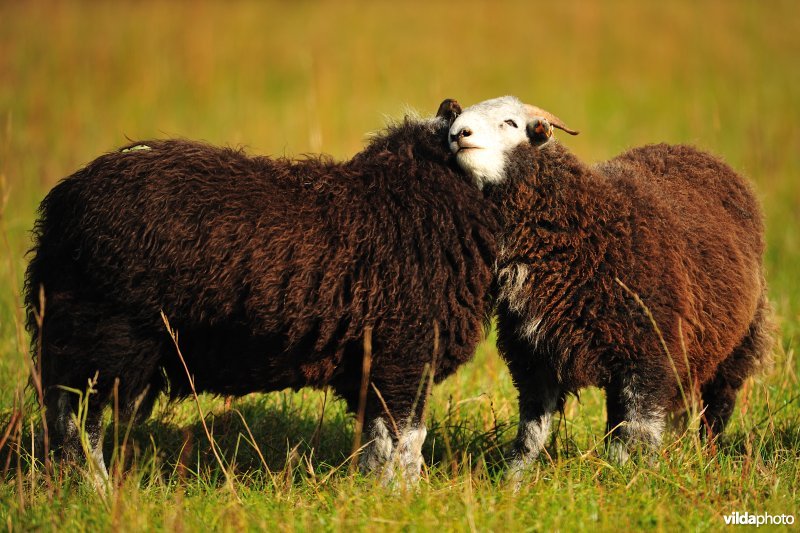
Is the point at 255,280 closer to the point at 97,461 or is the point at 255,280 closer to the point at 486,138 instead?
the point at 97,461

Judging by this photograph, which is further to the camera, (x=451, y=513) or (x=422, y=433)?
(x=422, y=433)

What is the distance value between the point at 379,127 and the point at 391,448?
22.3ft

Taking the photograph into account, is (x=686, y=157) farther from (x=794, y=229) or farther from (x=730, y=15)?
(x=730, y=15)

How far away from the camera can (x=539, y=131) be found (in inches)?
207

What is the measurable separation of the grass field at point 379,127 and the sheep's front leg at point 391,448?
0.53ft

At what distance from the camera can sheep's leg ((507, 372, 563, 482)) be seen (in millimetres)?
5527

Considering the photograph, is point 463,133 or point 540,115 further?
point 540,115

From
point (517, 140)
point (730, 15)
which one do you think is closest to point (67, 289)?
point (517, 140)

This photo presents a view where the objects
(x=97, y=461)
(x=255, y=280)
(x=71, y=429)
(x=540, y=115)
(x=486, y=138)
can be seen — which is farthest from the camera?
(x=540, y=115)

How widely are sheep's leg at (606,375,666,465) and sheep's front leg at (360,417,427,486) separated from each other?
1.09 meters

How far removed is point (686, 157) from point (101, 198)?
152 inches

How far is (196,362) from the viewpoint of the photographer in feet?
15.9

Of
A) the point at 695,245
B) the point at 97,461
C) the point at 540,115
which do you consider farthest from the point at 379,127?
the point at 97,461

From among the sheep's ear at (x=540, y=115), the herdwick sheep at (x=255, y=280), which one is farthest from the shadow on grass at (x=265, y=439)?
the sheep's ear at (x=540, y=115)
